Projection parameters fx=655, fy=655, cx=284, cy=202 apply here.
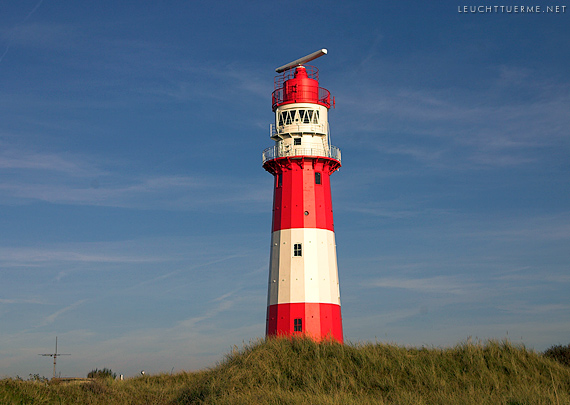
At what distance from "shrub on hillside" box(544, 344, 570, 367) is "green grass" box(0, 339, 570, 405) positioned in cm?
219

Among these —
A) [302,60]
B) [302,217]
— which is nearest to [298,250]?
[302,217]

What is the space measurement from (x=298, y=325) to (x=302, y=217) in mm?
6237

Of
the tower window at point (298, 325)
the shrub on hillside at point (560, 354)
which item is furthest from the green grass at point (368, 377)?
the tower window at point (298, 325)

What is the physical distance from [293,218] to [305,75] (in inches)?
384

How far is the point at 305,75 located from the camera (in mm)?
41906

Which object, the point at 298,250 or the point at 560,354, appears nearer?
the point at 560,354

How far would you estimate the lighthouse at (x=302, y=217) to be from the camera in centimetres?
3709

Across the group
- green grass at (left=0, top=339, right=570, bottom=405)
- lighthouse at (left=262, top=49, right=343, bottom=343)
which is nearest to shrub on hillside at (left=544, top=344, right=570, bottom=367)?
green grass at (left=0, top=339, right=570, bottom=405)

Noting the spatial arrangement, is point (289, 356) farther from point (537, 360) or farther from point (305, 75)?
point (305, 75)

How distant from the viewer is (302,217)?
38.3 meters

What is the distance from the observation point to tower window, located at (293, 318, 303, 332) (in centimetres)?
3653

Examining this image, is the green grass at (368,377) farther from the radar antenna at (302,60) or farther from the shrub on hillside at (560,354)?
the radar antenna at (302,60)

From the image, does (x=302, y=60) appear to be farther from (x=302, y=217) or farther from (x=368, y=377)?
(x=368, y=377)

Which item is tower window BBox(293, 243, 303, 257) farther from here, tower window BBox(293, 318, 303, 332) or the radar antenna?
the radar antenna
